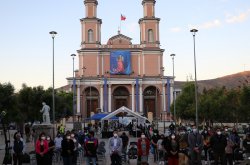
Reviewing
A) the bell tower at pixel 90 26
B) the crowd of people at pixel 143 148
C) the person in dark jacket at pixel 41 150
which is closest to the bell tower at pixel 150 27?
the bell tower at pixel 90 26

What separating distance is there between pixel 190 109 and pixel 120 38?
22425mm

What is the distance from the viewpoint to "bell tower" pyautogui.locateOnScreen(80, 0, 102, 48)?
3233 inches

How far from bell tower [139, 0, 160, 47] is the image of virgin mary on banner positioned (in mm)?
4441

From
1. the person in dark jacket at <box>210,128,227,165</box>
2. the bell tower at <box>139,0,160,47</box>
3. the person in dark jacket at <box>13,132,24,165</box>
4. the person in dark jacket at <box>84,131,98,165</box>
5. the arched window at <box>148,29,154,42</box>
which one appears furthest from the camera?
the arched window at <box>148,29,154,42</box>

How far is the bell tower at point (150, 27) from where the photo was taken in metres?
83.0

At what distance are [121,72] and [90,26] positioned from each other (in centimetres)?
1057

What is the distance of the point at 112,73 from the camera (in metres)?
81.1

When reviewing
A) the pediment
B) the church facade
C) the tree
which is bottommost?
the tree

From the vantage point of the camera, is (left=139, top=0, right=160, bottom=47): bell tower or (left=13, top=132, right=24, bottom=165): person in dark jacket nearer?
(left=13, top=132, right=24, bottom=165): person in dark jacket

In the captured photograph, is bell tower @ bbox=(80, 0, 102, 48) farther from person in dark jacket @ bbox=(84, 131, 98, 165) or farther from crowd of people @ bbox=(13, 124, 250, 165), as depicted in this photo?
person in dark jacket @ bbox=(84, 131, 98, 165)

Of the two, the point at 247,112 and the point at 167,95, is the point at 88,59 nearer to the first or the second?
the point at 167,95

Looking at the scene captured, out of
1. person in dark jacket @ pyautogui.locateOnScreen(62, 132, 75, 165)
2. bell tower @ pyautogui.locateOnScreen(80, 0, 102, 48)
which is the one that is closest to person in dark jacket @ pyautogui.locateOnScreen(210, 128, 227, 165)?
person in dark jacket @ pyautogui.locateOnScreen(62, 132, 75, 165)

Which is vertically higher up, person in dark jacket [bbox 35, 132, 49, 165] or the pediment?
the pediment

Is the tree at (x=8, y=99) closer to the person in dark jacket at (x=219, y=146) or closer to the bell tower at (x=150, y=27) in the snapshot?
the person in dark jacket at (x=219, y=146)
